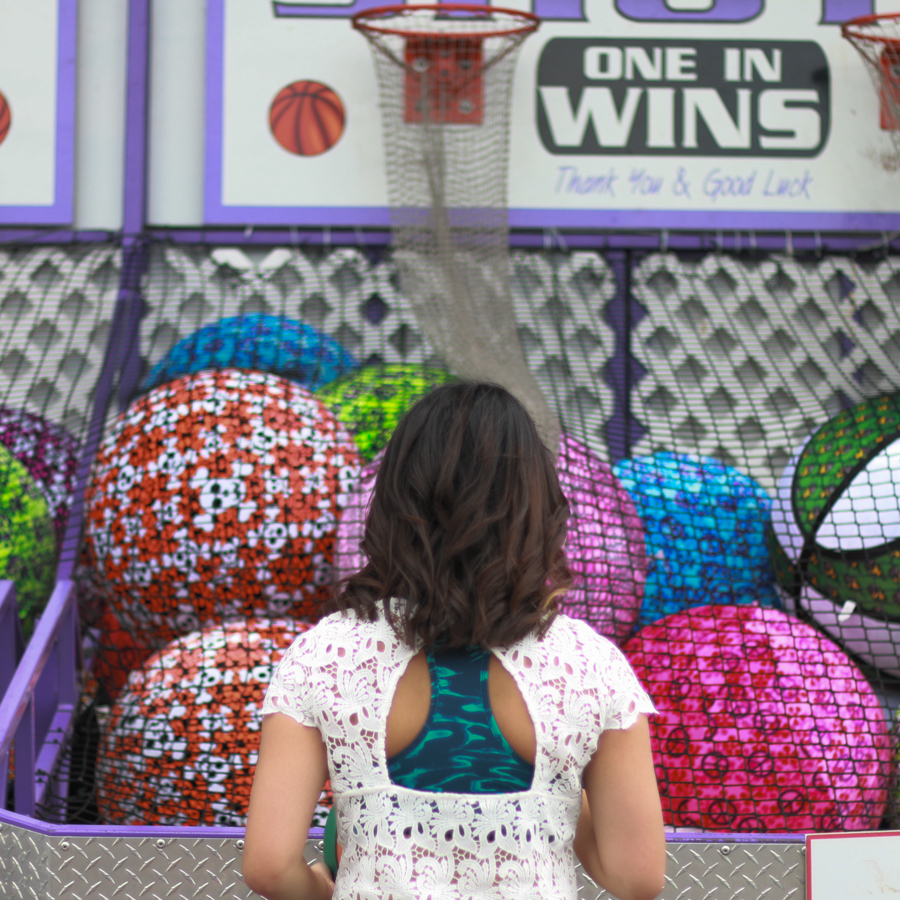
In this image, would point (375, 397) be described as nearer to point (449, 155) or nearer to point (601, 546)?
point (601, 546)

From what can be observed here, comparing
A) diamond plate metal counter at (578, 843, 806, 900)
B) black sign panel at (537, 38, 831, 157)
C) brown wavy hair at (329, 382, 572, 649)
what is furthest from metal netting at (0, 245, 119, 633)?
brown wavy hair at (329, 382, 572, 649)

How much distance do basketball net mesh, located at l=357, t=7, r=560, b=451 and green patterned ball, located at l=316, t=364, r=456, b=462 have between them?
18 centimetres

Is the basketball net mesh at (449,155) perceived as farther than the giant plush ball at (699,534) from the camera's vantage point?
Yes

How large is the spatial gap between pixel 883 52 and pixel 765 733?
2079 mm

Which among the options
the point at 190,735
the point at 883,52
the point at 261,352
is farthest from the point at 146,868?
the point at 883,52

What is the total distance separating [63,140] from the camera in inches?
114

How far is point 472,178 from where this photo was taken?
2711 mm

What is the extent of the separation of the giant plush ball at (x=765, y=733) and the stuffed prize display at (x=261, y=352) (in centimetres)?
125

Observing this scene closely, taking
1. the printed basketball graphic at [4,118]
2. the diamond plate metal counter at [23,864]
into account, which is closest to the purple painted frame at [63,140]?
the printed basketball graphic at [4,118]

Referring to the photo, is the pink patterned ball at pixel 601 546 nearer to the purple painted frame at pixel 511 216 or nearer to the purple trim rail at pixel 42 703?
the purple trim rail at pixel 42 703

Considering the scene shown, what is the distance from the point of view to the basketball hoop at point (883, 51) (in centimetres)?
269

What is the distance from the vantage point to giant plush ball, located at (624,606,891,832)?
1.62m

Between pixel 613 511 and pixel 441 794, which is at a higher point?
pixel 613 511

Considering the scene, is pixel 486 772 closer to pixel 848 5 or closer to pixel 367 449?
pixel 367 449
